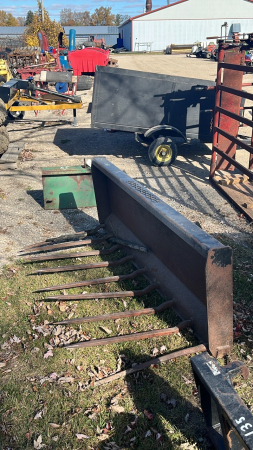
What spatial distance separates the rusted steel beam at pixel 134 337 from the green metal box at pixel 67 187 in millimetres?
3773

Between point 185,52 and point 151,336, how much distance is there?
2140 inches

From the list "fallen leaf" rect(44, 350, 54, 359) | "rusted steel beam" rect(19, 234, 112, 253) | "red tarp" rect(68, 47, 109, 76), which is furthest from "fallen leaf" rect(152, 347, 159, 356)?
"red tarp" rect(68, 47, 109, 76)

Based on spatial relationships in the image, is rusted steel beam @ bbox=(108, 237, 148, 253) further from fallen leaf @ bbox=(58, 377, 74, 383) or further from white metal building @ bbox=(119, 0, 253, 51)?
white metal building @ bbox=(119, 0, 253, 51)

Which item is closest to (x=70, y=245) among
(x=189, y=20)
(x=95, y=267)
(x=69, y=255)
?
(x=69, y=255)

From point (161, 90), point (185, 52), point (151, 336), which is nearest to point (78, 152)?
point (161, 90)

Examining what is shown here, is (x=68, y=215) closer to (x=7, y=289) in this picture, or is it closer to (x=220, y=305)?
(x=7, y=289)

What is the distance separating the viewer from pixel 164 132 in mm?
9477

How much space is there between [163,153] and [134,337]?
6.23 meters

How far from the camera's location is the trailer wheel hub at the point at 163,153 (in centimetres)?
929

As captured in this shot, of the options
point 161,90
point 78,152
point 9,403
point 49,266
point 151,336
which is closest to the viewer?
point 9,403

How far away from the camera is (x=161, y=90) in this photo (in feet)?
29.8

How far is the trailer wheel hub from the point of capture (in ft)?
30.5

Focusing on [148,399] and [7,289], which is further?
[7,289]

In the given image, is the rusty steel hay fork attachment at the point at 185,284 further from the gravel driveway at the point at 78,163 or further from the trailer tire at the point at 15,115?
the trailer tire at the point at 15,115
